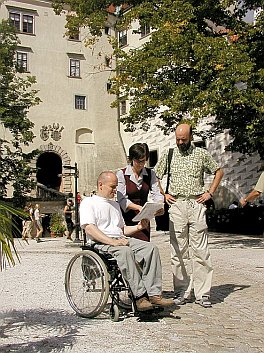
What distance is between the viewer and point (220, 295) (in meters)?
7.80

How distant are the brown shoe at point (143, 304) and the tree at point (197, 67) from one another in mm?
10217

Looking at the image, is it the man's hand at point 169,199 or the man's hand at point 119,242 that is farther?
the man's hand at point 169,199

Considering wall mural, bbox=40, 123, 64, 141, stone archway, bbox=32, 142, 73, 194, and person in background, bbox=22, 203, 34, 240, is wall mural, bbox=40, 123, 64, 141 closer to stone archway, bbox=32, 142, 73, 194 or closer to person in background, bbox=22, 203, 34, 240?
stone archway, bbox=32, 142, 73, 194

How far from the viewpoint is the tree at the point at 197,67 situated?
15.7 meters

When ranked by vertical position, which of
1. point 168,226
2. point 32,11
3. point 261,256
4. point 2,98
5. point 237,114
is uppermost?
point 32,11

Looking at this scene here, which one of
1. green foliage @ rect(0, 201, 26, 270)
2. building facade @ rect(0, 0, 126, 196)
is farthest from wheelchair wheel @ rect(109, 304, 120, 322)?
building facade @ rect(0, 0, 126, 196)

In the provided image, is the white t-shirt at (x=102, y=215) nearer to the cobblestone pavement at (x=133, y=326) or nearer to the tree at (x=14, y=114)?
the cobblestone pavement at (x=133, y=326)

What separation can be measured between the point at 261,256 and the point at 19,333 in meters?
9.45

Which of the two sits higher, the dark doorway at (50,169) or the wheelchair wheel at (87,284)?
the dark doorway at (50,169)

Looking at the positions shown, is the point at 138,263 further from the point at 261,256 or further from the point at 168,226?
the point at 261,256

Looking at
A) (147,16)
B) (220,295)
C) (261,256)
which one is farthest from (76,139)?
(220,295)

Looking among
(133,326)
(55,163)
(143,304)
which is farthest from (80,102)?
(133,326)

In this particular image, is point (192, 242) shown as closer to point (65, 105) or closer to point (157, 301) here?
point (157, 301)

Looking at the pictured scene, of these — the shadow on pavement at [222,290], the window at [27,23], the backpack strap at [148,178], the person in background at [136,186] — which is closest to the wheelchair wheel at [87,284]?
the person in background at [136,186]
